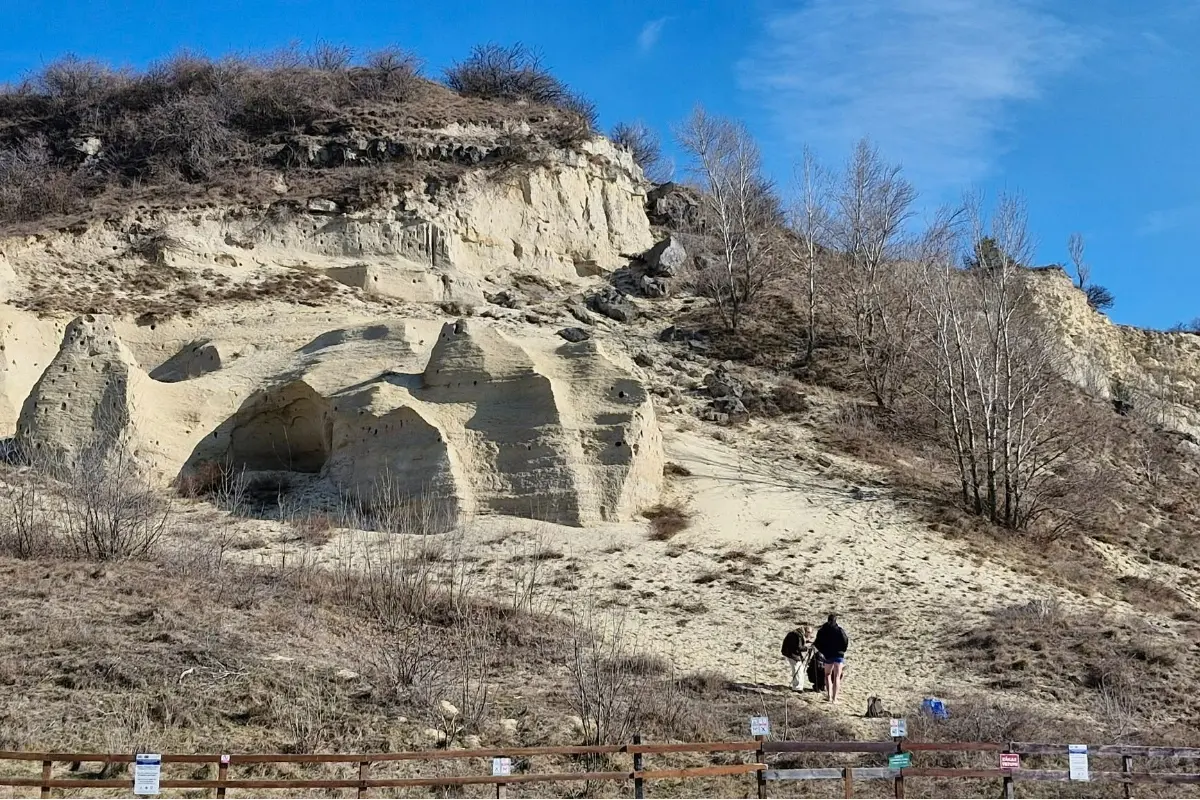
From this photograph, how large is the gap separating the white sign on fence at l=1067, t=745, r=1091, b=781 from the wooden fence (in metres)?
0.32

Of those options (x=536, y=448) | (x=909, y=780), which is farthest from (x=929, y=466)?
(x=909, y=780)

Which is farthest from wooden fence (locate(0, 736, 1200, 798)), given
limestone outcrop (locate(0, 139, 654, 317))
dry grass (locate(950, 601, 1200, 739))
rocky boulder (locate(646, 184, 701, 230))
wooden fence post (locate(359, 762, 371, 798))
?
rocky boulder (locate(646, 184, 701, 230))

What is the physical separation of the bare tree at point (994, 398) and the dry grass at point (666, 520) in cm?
683

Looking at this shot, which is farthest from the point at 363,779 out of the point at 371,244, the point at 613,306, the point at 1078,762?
the point at 371,244

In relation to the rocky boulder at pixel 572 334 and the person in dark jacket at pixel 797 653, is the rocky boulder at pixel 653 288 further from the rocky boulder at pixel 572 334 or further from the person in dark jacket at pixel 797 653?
the person in dark jacket at pixel 797 653

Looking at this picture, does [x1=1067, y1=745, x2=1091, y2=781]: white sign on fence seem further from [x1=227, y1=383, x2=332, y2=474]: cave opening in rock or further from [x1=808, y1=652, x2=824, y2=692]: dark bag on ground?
[x1=227, y1=383, x2=332, y2=474]: cave opening in rock

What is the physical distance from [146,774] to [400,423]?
49.8 ft

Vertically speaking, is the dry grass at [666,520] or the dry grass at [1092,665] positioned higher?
the dry grass at [666,520]

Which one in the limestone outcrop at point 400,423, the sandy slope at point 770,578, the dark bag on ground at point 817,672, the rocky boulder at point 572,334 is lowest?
the dark bag on ground at point 817,672

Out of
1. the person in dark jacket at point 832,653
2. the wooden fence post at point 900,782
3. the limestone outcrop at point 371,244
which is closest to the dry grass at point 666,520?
the person in dark jacket at point 832,653

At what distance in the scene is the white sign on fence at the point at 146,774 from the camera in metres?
7.57

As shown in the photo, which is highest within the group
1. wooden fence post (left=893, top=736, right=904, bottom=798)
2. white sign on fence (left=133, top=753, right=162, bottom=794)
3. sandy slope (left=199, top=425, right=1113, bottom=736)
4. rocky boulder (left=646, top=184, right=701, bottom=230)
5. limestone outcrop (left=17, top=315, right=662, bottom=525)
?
rocky boulder (left=646, top=184, right=701, bottom=230)

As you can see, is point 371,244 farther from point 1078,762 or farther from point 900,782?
point 1078,762

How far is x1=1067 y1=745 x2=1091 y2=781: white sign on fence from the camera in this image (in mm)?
9539
